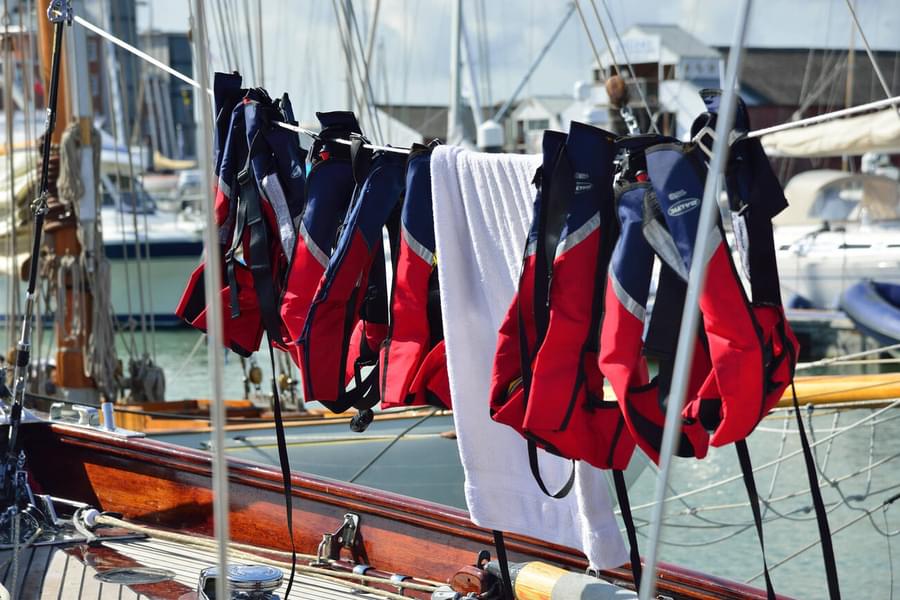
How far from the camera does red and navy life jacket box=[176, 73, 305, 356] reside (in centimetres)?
273

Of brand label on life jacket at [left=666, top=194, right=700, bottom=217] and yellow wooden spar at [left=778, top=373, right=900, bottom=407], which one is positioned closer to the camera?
brand label on life jacket at [left=666, top=194, right=700, bottom=217]

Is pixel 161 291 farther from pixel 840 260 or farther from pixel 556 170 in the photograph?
pixel 556 170

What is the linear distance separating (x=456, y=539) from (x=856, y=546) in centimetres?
479

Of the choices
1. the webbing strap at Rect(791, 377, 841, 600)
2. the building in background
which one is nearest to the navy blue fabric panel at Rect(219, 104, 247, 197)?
the webbing strap at Rect(791, 377, 841, 600)

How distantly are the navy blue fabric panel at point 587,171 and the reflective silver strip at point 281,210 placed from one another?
2.58 ft

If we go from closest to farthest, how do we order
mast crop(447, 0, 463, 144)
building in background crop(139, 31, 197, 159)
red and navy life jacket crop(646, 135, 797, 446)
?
red and navy life jacket crop(646, 135, 797, 446), mast crop(447, 0, 463, 144), building in background crop(139, 31, 197, 159)

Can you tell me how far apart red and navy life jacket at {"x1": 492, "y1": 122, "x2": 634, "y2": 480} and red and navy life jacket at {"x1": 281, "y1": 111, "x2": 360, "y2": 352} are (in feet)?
1.93

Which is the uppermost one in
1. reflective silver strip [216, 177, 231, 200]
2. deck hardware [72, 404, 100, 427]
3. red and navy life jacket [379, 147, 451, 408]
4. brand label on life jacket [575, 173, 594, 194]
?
brand label on life jacket [575, 173, 594, 194]

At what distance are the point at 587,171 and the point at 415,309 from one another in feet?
1.79

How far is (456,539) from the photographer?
10.3ft

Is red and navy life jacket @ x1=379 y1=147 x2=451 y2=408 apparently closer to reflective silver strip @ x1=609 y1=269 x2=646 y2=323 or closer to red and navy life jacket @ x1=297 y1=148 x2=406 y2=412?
red and navy life jacket @ x1=297 y1=148 x2=406 y2=412

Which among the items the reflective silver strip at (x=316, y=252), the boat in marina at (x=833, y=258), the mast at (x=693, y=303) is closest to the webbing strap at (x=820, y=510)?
the mast at (x=693, y=303)

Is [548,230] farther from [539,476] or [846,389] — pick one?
[846,389]

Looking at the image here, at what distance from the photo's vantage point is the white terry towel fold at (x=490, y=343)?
2.43 metres
